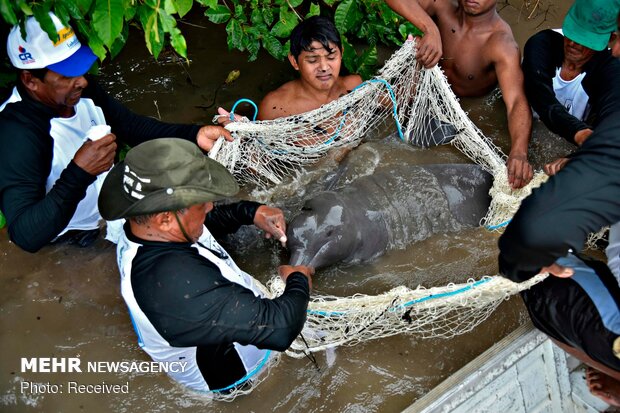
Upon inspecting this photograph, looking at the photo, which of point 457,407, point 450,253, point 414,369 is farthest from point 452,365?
point 450,253

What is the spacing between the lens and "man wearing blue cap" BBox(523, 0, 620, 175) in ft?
13.0

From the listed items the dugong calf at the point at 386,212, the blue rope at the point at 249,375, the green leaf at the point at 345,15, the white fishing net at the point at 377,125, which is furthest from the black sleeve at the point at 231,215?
the green leaf at the point at 345,15

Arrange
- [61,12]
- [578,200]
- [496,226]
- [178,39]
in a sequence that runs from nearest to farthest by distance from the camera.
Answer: [578,200] → [178,39] → [61,12] → [496,226]

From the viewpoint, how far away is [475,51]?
4832 mm

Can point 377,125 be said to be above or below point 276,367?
above

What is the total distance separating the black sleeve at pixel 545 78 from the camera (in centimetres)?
423

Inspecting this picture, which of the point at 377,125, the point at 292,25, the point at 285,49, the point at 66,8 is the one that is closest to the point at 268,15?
the point at 292,25

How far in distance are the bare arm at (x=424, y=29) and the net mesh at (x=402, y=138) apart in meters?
0.10

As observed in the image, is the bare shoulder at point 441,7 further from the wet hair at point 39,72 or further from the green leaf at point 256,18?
the wet hair at point 39,72

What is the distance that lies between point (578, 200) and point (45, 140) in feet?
9.30

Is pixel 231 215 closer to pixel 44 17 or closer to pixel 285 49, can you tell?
pixel 44 17

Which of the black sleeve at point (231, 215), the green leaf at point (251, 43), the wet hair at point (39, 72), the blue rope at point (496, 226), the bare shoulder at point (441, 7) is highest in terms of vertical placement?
the wet hair at point (39, 72)

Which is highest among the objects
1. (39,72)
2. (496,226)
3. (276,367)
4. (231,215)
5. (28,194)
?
(39,72)

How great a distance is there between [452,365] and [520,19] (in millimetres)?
4231
